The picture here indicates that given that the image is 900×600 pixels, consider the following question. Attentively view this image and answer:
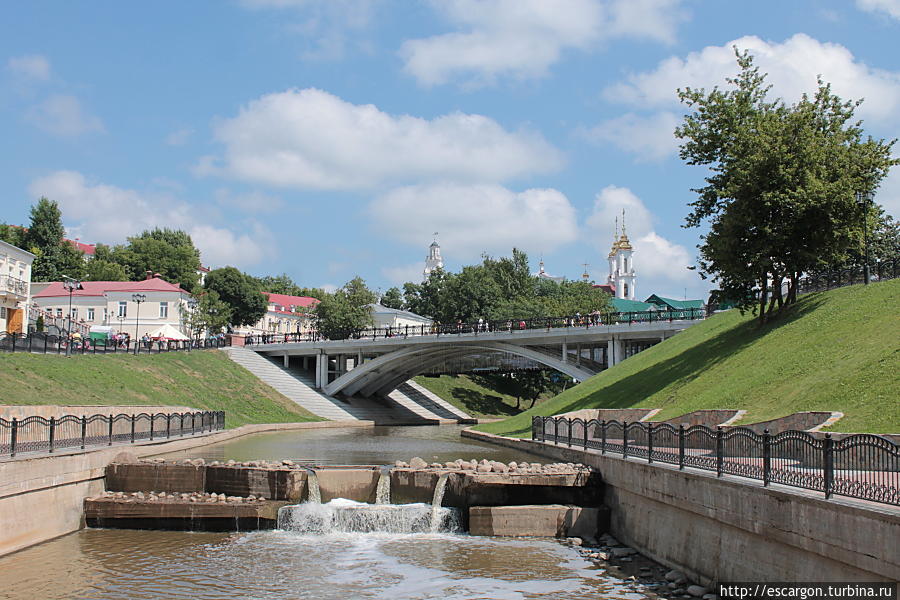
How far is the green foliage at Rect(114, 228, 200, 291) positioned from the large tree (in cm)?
9321

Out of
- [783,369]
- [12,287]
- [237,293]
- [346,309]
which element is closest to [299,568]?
[783,369]

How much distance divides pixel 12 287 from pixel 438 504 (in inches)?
1982

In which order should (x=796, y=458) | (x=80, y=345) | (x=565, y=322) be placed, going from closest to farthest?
1. (x=796, y=458)
2. (x=80, y=345)
3. (x=565, y=322)

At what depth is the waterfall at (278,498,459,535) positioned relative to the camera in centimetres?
1925

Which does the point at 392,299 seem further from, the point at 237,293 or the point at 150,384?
the point at 150,384

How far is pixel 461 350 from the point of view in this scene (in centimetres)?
6391

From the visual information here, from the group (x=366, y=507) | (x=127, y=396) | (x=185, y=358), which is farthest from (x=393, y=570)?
(x=185, y=358)

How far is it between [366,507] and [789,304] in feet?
78.6

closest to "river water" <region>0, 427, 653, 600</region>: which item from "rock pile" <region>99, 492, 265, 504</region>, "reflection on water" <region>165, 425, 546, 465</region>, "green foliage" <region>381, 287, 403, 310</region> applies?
"rock pile" <region>99, 492, 265, 504</region>

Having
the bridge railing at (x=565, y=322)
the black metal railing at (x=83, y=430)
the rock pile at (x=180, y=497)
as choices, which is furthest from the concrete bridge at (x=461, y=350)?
the rock pile at (x=180, y=497)

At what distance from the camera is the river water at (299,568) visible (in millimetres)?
14117

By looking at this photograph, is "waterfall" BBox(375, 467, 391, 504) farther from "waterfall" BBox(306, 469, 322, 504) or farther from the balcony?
the balcony

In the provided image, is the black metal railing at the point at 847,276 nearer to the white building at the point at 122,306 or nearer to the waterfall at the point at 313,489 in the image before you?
the waterfall at the point at 313,489

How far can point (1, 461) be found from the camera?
17.2m
